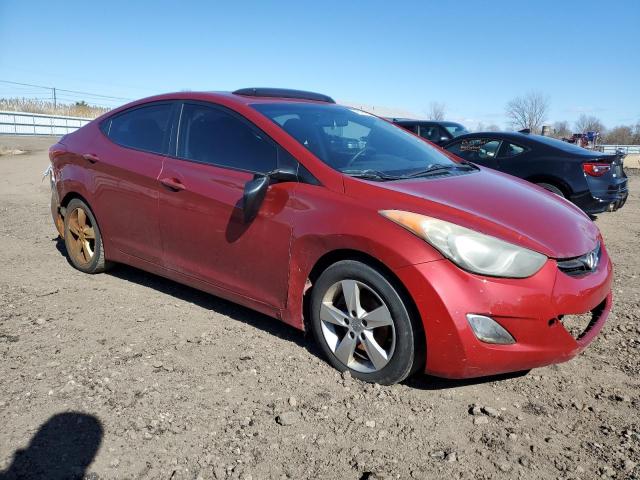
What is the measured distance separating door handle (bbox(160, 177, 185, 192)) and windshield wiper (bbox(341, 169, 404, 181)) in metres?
1.23

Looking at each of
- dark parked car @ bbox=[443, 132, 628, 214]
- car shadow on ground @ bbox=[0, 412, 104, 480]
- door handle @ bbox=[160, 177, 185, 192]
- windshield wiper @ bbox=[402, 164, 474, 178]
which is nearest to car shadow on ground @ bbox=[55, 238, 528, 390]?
door handle @ bbox=[160, 177, 185, 192]

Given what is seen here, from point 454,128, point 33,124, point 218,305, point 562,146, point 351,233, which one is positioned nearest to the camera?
point 351,233

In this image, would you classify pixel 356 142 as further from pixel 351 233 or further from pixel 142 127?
pixel 142 127

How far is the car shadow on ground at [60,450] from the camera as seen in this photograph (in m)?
2.35

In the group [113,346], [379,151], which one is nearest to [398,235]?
[379,151]

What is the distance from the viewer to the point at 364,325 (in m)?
3.07

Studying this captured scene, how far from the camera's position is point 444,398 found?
302cm

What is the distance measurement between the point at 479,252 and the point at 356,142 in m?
1.39

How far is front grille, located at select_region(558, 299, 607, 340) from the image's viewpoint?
2.92 meters

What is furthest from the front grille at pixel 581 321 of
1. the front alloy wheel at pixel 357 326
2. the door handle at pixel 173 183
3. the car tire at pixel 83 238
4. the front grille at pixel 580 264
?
the car tire at pixel 83 238

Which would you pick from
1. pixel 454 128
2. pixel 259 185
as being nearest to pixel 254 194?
pixel 259 185

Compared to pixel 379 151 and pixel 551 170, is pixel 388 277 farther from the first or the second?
pixel 551 170

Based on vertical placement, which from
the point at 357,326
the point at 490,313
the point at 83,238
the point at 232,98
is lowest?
the point at 83,238

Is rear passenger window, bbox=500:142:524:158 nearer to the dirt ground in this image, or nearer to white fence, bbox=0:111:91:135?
the dirt ground
